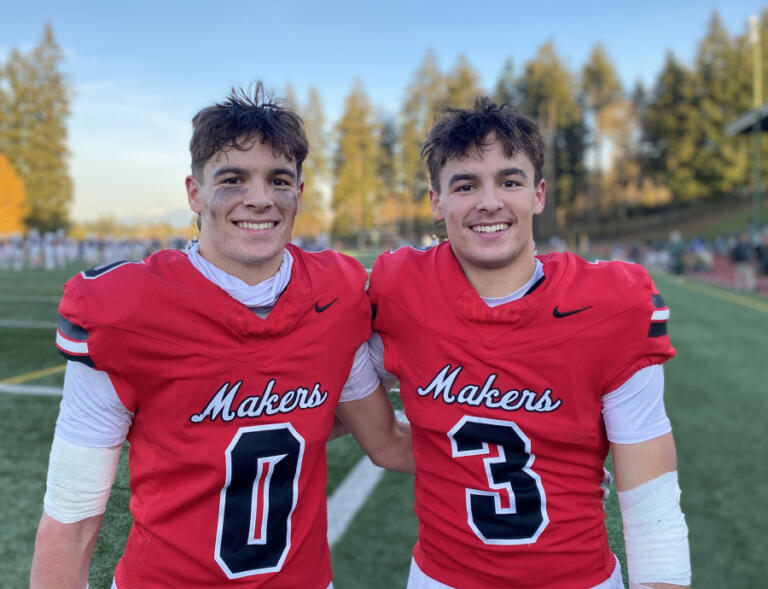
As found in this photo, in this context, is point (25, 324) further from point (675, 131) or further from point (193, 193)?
point (675, 131)

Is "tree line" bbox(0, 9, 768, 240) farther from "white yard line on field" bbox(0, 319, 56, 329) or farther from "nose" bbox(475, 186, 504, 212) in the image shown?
"nose" bbox(475, 186, 504, 212)

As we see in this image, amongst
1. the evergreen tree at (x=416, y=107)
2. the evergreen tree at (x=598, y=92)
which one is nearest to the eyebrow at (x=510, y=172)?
the evergreen tree at (x=416, y=107)

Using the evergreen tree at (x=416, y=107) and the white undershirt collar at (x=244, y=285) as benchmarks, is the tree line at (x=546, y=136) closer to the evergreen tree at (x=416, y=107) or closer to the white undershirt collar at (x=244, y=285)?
the evergreen tree at (x=416, y=107)

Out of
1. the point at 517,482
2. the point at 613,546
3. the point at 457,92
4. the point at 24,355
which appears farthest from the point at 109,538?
the point at 457,92

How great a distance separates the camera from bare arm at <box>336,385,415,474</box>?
180 centimetres

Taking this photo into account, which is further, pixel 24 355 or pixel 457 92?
pixel 457 92

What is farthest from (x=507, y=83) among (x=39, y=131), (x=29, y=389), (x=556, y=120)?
(x=29, y=389)

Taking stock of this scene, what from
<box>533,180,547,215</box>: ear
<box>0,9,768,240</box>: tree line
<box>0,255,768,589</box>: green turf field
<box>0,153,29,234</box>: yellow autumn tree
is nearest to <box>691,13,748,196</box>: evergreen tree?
<box>0,9,768,240</box>: tree line

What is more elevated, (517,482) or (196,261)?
(196,261)

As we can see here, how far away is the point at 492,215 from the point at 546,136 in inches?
1547

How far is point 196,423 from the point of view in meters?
1.49

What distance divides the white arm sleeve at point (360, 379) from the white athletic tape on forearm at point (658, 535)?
736 millimetres

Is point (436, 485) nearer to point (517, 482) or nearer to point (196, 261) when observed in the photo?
point (517, 482)

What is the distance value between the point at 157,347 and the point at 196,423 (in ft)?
0.70
